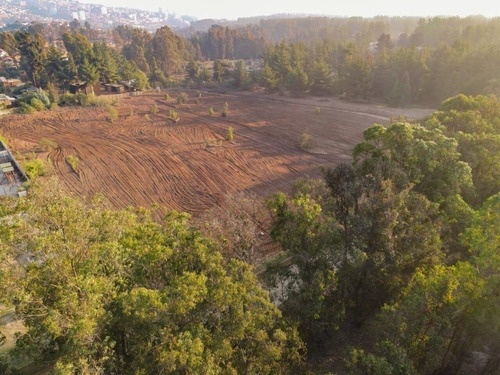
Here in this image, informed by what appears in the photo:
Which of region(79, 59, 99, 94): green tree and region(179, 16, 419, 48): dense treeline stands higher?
region(179, 16, 419, 48): dense treeline

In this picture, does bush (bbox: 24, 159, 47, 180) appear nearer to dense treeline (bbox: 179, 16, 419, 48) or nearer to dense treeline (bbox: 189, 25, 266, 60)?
dense treeline (bbox: 189, 25, 266, 60)

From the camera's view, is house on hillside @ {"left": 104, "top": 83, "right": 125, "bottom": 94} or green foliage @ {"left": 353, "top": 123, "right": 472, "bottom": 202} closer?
green foliage @ {"left": 353, "top": 123, "right": 472, "bottom": 202}

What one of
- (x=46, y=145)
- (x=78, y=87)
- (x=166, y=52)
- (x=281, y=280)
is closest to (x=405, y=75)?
(x=281, y=280)

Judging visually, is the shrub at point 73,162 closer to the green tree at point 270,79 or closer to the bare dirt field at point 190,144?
the bare dirt field at point 190,144

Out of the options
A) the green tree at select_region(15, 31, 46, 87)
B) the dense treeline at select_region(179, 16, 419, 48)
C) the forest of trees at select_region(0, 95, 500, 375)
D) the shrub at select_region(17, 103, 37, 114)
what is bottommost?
the shrub at select_region(17, 103, 37, 114)

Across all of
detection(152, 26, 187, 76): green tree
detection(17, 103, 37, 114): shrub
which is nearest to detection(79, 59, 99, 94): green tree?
detection(17, 103, 37, 114): shrub

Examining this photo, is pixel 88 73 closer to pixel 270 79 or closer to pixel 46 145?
pixel 46 145

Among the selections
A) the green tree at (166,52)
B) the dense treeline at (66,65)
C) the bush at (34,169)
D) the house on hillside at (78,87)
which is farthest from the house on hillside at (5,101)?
the green tree at (166,52)
